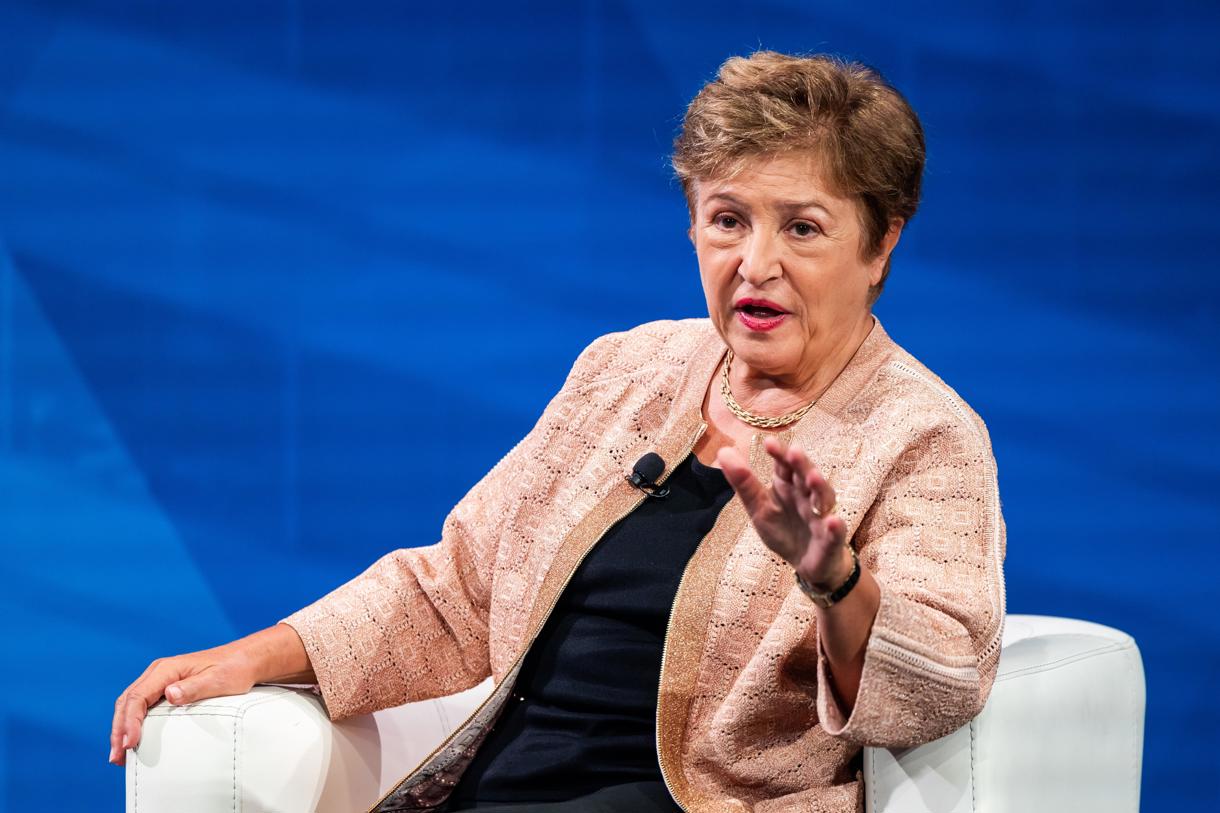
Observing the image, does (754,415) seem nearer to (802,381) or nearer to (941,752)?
(802,381)

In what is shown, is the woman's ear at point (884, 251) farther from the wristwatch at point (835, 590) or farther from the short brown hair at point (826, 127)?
the wristwatch at point (835, 590)

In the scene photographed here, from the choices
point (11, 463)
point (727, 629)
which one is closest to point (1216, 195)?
point (727, 629)

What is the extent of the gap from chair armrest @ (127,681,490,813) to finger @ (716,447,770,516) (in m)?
0.78

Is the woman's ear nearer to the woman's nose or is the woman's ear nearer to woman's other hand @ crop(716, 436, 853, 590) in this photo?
the woman's nose

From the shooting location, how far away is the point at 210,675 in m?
1.94

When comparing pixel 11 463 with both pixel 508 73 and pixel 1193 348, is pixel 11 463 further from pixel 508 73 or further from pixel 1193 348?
pixel 1193 348

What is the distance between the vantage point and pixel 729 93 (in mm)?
1864

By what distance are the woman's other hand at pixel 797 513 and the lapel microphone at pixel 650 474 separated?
18.0 inches

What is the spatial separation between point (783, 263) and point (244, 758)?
2.93 feet

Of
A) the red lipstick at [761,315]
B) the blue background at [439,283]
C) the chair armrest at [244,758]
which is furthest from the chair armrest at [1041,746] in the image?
the blue background at [439,283]

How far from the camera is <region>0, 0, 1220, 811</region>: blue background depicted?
2791 mm

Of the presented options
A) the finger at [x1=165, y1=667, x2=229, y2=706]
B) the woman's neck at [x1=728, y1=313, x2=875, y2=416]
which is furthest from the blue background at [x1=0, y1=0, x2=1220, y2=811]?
the finger at [x1=165, y1=667, x2=229, y2=706]

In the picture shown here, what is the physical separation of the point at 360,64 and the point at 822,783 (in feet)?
5.92

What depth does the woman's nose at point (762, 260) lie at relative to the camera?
182 cm
